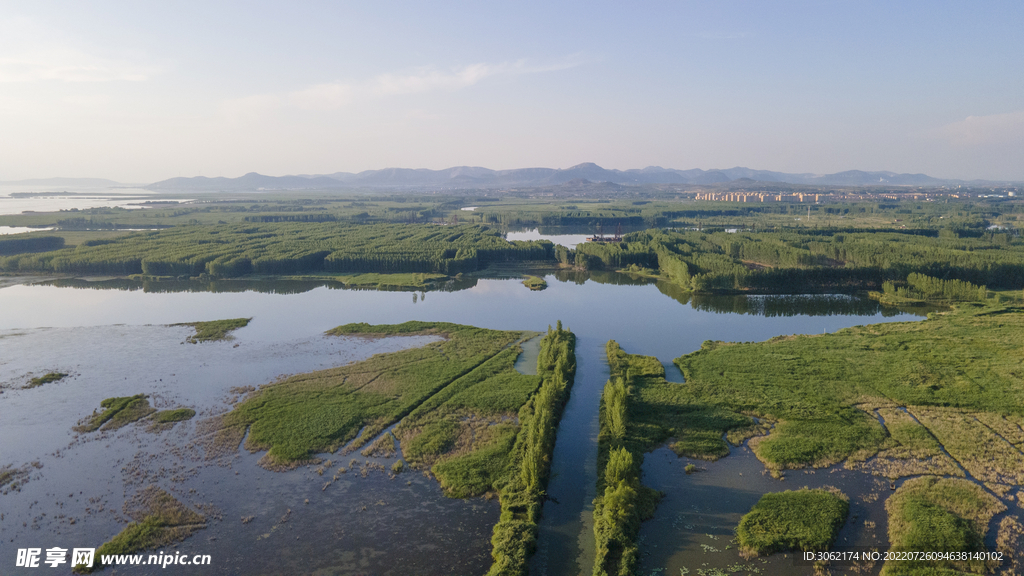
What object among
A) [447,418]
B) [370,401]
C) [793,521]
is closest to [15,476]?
[370,401]

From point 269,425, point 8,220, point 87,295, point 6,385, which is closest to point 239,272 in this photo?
point 87,295

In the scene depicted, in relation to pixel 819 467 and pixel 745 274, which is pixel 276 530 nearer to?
pixel 819 467

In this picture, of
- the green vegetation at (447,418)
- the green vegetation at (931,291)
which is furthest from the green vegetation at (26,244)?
the green vegetation at (931,291)

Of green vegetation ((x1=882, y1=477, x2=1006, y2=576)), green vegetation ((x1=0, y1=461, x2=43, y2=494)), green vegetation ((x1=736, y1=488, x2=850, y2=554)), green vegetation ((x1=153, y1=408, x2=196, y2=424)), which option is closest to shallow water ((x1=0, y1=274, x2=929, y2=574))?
green vegetation ((x1=0, y1=461, x2=43, y2=494))

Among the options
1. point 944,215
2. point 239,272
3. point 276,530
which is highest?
point 944,215

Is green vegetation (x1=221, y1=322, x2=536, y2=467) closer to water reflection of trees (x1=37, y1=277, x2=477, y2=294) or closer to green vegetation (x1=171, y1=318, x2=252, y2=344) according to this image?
green vegetation (x1=171, y1=318, x2=252, y2=344)

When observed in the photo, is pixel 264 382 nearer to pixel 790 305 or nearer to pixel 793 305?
pixel 790 305

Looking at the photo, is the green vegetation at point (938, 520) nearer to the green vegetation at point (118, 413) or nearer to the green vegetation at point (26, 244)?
the green vegetation at point (118, 413)
